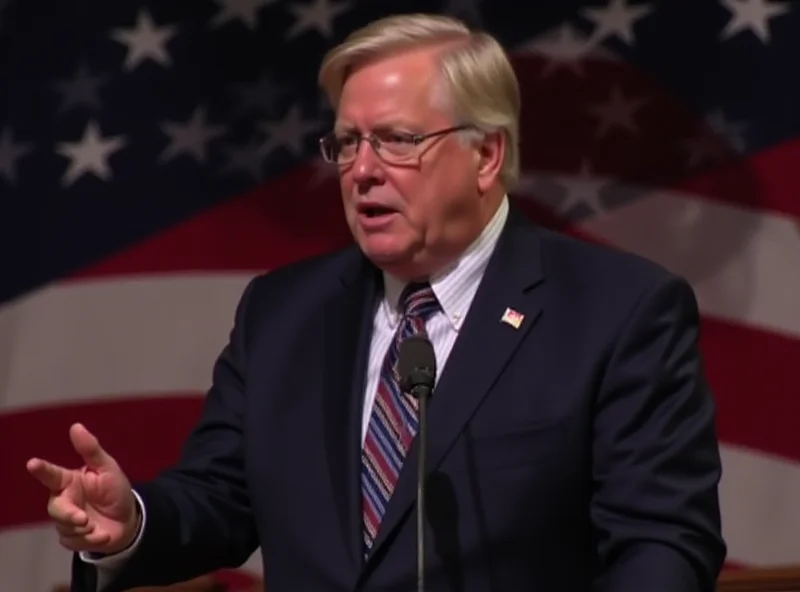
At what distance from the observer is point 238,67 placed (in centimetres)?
368

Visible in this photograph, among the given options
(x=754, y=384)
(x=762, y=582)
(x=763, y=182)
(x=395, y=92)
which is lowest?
(x=762, y=582)

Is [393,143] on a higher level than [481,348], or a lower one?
higher

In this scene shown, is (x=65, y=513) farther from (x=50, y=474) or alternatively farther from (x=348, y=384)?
(x=348, y=384)

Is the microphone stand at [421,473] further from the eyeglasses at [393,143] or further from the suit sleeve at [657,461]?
the eyeglasses at [393,143]

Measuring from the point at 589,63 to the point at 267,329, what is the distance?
1.34 m

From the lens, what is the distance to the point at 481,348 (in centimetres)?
228

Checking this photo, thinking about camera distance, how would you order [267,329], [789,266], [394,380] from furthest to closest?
1. [789,266]
2. [267,329]
3. [394,380]

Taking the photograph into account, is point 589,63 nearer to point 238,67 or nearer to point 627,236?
point 627,236

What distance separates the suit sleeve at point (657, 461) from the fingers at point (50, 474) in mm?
649

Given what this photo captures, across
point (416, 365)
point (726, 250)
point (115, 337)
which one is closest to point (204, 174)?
point (115, 337)

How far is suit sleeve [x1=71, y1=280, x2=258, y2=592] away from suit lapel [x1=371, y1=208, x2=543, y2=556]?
271 mm

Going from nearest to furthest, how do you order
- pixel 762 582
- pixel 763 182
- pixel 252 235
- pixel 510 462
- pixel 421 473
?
pixel 421 473 → pixel 510 462 → pixel 762 582 → pixel 763 182 → pixel 252 235

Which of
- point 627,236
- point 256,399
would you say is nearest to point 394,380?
point 256,399

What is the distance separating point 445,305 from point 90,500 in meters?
0.54
